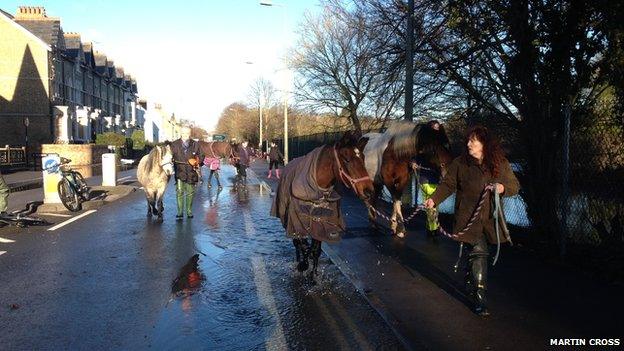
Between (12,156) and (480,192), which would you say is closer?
(480,192)

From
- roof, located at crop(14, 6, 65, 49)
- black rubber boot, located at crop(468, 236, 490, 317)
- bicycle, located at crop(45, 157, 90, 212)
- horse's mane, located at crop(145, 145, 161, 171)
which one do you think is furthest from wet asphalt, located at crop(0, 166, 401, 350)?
roof, located at crop(14, 6, 65, 49)

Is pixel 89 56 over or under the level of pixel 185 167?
over

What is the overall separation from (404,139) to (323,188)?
3.32m

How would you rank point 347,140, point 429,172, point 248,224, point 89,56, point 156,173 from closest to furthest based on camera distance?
point 347,140
point 429,172
point 248,224
point 156,173
point 89,56

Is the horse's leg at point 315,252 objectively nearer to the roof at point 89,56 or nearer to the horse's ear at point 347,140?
the horse's ear at point 347,140

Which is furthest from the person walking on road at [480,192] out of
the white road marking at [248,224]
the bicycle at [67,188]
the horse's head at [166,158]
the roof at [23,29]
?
the roof at [23,29]

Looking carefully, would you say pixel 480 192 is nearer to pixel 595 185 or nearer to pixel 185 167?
pixel 595 185

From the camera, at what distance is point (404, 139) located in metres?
9.11

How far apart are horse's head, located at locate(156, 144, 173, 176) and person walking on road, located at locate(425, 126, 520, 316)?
7.93 metres

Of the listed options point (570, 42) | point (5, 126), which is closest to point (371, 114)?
point (570, 42)

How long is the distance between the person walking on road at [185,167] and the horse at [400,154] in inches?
153

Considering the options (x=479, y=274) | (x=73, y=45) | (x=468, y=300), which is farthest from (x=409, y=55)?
(x=73, y=45)

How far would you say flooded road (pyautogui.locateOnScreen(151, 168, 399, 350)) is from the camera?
4656mm

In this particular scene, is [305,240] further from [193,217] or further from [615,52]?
[193,217]
